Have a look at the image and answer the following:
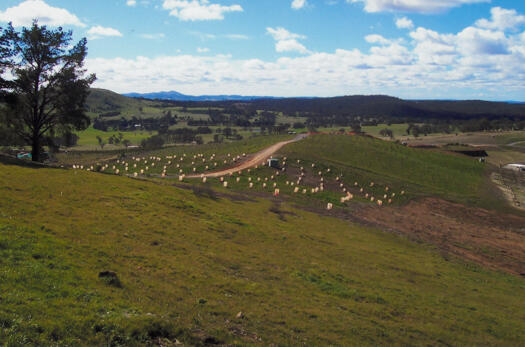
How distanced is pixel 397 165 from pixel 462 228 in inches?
1359

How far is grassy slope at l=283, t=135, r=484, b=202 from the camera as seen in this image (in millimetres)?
67062

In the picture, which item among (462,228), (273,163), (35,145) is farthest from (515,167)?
(35,145)

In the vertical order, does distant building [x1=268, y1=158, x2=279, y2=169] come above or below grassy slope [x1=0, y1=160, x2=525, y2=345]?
above

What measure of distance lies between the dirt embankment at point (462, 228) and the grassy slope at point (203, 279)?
17.1ft

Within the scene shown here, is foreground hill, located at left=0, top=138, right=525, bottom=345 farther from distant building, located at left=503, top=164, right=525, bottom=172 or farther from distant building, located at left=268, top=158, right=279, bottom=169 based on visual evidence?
distant building, located at left=503, top=164, right=525, bottom=172

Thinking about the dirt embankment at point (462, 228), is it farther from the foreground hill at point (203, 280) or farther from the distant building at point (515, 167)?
the distant building at point (515, 167)

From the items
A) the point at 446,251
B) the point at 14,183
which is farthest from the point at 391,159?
the point at 14,183

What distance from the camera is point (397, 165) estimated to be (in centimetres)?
8012

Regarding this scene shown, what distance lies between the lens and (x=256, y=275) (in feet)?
67.2

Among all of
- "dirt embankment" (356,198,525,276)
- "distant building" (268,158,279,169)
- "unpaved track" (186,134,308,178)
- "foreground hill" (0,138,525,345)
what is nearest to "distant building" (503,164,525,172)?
"dirt embankment" (356,198,525,276)

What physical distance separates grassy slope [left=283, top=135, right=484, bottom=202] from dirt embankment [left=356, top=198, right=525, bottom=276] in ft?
26.8

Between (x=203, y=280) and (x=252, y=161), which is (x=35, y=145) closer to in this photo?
(x=252, y=161)

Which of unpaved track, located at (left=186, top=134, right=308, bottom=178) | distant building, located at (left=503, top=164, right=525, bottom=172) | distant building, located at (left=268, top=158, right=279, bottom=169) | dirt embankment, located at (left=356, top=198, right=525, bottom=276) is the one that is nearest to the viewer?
dirt embankment, located at (left=356, top=198, right=525, bottom=276)

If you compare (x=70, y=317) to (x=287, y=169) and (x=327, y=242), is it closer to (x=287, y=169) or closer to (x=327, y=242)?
(x=327, y=242)
